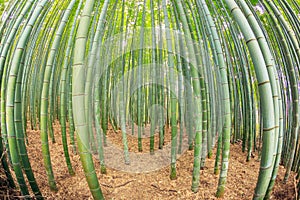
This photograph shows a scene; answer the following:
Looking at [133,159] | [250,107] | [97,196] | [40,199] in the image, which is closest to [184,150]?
[133,159]

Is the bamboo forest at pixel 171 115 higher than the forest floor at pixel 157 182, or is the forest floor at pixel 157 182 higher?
the bamboo forest at pixel 171 115

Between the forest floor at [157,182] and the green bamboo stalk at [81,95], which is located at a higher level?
the green bamboo stalk at [81,95]

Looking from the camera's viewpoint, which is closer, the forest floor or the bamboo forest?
the bamboo forest

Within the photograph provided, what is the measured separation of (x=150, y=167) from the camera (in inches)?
79.4

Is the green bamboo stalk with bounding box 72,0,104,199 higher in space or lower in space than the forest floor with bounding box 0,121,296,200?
higher

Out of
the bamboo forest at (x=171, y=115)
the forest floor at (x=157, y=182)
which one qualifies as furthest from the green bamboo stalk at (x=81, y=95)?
the forest floor at (x=157, y=182)

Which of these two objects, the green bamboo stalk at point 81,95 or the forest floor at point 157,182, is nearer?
the green bamboo stalk at point 81,95

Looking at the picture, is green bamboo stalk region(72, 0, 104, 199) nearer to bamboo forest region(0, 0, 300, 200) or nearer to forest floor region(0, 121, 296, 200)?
bamboo forest region(0, 0, 300, 200)

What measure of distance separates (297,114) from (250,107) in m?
0.71

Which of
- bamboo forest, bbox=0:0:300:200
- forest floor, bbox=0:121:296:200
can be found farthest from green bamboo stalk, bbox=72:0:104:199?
forest floor, bbox=0:121:296:200

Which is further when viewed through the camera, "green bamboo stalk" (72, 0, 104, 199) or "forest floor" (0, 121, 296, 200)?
"forest floor" (0, 121, 296, 200)

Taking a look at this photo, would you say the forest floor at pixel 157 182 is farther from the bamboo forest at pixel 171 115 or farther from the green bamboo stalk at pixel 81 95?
the green bamboo stalk at pixel 81 95

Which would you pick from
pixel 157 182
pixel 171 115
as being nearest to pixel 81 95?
pixel 171 115

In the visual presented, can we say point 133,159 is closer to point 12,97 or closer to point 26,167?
point 26,167
